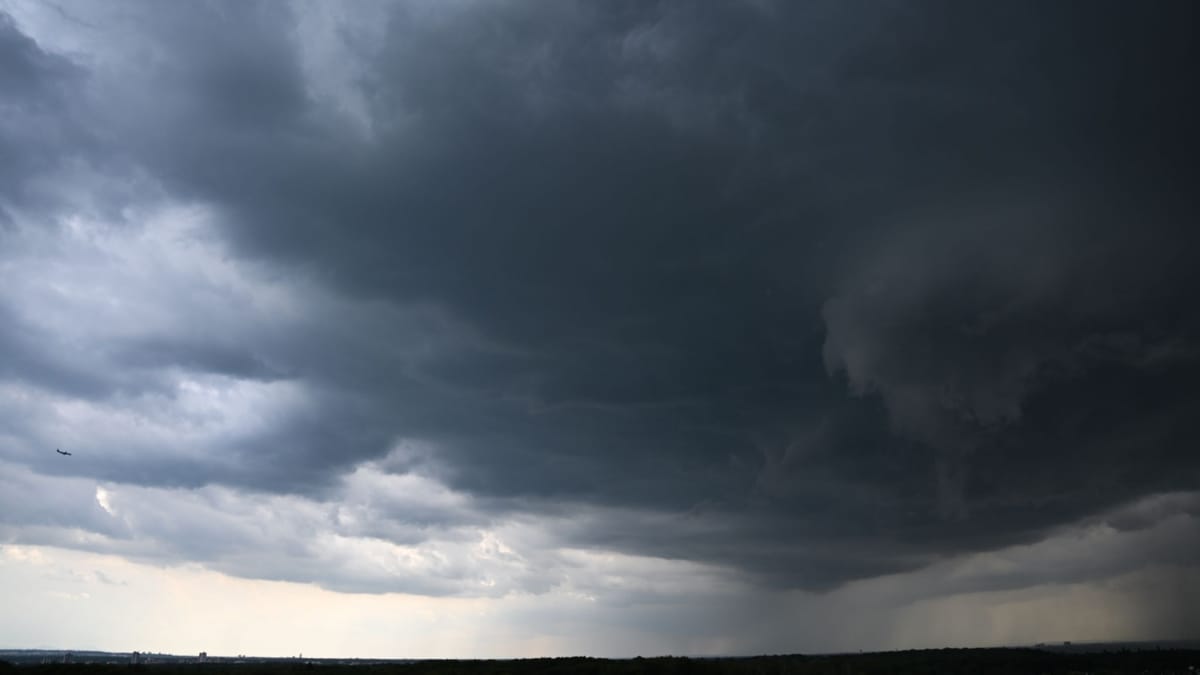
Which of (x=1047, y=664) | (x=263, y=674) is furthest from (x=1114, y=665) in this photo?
(x=263, y=674)

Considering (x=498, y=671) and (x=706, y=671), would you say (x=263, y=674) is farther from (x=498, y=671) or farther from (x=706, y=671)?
(x=706, y=671)

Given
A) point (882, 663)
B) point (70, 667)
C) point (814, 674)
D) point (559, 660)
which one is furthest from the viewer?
point (882, 663)

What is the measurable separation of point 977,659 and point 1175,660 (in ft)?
122

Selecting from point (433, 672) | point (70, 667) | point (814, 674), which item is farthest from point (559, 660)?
point (70, 667)

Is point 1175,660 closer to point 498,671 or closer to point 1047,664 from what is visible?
point 1047,664

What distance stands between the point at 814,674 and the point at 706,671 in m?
18.9

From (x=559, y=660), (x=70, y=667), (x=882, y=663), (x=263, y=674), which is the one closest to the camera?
(x=70, y=667)

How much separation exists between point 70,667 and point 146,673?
979 cm

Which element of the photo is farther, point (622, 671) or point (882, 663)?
point (882, 663)

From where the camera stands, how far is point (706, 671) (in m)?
122

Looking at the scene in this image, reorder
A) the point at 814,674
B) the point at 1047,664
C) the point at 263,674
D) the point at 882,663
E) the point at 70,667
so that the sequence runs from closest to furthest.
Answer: the point at 70,667, the point at 263,674, the point at 814,674, the point at 1047,664, the point at 882,663

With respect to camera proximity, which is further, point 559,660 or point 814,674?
point 559,660

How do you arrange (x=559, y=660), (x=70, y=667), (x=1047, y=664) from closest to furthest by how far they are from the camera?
1. (x=70, y=667)
2. (x=559, y=660)
3. (x=1047, y=664)

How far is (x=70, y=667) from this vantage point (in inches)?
4353
